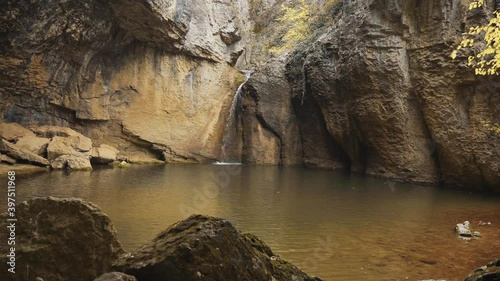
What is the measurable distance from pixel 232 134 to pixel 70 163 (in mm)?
12192

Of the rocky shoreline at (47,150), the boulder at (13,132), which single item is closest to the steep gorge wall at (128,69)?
the boulder at (13,132)

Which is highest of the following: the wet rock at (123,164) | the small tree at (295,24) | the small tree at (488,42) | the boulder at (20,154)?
the small tree at (295,24)

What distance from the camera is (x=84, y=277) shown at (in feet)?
12.8

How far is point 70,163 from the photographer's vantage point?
2023 cm

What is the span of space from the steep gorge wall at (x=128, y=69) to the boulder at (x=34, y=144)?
3073 millimetres

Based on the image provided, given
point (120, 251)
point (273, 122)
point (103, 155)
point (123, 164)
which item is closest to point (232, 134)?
point (273, 122)

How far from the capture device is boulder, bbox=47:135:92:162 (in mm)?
20719

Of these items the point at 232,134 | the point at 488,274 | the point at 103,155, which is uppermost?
the point at 232,134

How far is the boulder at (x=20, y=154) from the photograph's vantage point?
19205 mm

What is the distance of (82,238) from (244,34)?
1227 inches

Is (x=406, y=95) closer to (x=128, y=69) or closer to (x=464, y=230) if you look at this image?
(x=464, y=230)

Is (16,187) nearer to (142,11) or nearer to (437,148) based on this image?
(142,11)

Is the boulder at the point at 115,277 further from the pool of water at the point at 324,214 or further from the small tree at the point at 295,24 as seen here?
the small tree at the point at 295,24

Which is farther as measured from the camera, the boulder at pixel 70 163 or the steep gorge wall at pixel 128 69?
the steep gorge wall at pixel 128 69
